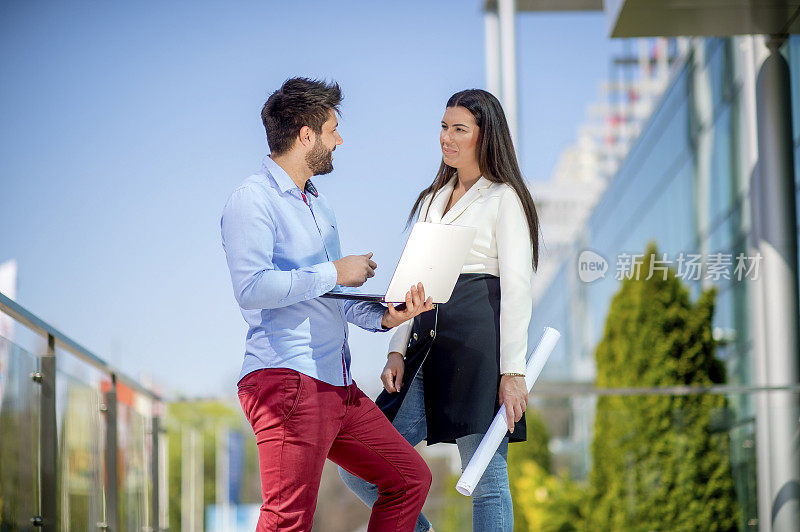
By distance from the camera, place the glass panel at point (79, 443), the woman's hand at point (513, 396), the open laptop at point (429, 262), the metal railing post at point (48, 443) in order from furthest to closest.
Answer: the glass panel at point (79, 443), the metal railing post at point (48, 443), the woman's hand at point (513, 396), the open laptop at point (429, 262)

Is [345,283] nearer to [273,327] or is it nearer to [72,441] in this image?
[273,327]

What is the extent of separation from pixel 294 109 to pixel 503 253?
0.69 meters

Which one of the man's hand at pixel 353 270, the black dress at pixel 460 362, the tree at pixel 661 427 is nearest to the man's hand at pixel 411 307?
the man's hand at pixel 353 270

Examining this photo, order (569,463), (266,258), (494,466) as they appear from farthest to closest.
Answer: (569,463) < (494,466) < (266,258)

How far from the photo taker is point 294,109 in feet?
8.53

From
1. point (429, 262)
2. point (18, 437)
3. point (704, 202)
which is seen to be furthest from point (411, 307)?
point (704, 202)

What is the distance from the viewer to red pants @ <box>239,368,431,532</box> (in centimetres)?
240

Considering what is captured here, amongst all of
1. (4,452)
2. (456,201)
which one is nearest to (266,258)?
(456,201)

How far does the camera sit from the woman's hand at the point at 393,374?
289 cm

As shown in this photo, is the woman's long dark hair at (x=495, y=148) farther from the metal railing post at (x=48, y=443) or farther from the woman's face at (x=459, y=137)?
the metal railing post at (x=48, y=443)

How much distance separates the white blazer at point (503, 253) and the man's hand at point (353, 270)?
1.39 ft

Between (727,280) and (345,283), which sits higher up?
(727,280)

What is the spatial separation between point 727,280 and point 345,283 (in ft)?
15.2

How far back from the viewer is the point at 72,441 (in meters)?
3.57
